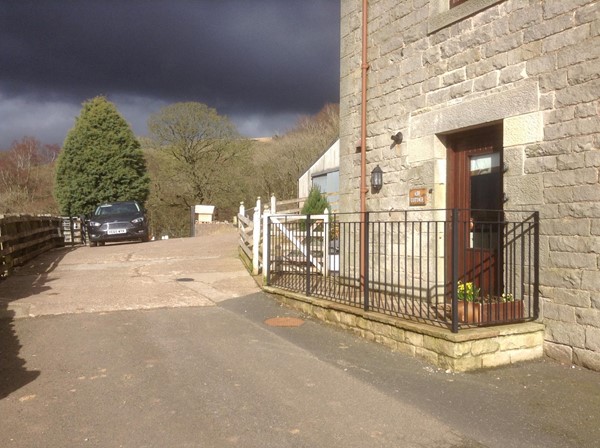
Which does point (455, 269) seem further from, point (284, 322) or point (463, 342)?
point (284, 322)

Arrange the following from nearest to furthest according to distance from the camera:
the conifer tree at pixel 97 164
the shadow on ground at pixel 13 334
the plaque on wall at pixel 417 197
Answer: the shadow on ground at pixel 13 334
the plaque on wall at pixel 417 197
the conifer tree at pixel 97 164

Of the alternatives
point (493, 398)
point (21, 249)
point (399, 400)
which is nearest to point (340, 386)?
point (399, 400)

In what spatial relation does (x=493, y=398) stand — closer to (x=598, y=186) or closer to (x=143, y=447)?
(x=598, y=186)

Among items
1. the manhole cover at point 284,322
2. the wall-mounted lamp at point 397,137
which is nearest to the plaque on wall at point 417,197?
the wall-mounted lamp at point 397,137

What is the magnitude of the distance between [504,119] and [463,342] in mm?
2561

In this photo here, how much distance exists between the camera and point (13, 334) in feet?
21.6

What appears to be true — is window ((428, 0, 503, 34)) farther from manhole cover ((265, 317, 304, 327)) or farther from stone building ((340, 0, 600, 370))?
manhole cover ((265, 317, 304, 327))

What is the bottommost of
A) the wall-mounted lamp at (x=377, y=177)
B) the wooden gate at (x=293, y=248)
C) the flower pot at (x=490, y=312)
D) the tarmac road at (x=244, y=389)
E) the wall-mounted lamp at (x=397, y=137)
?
the tarmac road at (x=244, y=389)

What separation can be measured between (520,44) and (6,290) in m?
8.73

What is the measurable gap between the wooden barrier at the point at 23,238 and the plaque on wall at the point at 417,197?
26.0ft

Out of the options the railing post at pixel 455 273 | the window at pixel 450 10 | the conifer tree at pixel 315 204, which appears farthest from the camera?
the conifer tree at pixel 315 204

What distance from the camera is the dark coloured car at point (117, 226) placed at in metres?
18.8

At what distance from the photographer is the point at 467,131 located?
22.5 ft

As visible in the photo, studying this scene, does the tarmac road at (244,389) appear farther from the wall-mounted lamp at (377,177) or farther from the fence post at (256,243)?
the fence post at (256,243)
